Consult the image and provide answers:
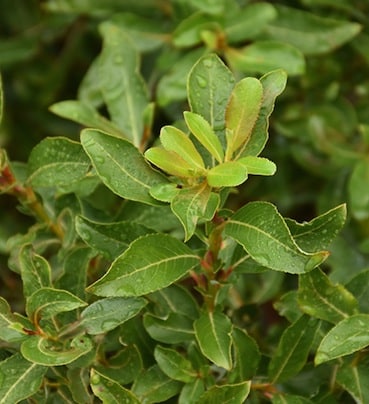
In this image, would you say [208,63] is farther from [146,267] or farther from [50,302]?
[50,302]

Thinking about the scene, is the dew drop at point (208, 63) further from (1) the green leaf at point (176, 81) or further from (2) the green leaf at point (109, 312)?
(1) the green leaf at point (176, 81)

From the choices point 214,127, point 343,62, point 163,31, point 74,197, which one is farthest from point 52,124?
point 214,127

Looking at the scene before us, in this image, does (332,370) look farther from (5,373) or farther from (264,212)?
(5,373)

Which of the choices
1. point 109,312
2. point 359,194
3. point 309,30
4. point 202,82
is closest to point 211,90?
point 202,82

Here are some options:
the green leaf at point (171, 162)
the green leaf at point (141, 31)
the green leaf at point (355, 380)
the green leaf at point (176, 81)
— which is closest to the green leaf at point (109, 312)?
the green leaf at point (171, 162)


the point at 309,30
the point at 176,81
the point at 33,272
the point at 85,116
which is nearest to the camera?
the point at 33,272

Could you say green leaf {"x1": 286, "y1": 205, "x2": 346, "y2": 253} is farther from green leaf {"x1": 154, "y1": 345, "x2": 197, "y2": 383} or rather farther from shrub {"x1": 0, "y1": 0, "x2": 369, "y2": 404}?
green leaf {"x1": 154, "y1": 345, "x2": 197, "y2": 383}

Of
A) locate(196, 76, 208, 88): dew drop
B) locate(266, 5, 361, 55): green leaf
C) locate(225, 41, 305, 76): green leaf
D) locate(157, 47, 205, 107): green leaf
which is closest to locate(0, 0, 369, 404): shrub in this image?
locate(196, 76, 208, 88): dew drop

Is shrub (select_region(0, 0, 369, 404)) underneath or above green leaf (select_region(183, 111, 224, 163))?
underneath
